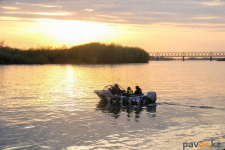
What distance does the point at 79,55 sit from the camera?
112 metres

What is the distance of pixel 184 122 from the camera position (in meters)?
18.9

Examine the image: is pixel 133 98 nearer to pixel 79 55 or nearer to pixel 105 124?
pixel 105 124

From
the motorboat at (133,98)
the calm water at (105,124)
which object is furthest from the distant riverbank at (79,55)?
the motorboat at (133,98)

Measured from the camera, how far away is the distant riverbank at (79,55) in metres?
95.0

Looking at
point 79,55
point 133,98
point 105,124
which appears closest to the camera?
point 105,124

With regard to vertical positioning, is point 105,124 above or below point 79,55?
below

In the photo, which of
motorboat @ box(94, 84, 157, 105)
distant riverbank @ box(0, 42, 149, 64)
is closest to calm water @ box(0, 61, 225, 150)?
motorboat @ box(94, 84, 157, 105)

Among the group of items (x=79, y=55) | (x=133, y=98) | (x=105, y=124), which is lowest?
(x=105, y=124)

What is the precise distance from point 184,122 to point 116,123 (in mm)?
4382

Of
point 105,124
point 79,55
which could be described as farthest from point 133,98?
point 79,55

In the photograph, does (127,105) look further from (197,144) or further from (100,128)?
A: (197,144)

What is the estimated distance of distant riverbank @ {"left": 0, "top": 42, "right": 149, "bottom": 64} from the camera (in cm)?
9499

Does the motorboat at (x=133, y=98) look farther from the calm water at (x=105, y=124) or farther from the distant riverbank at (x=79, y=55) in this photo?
the distant riverbank at (x=79, y=55)

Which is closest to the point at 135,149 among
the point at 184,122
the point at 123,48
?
the point at 184,122
